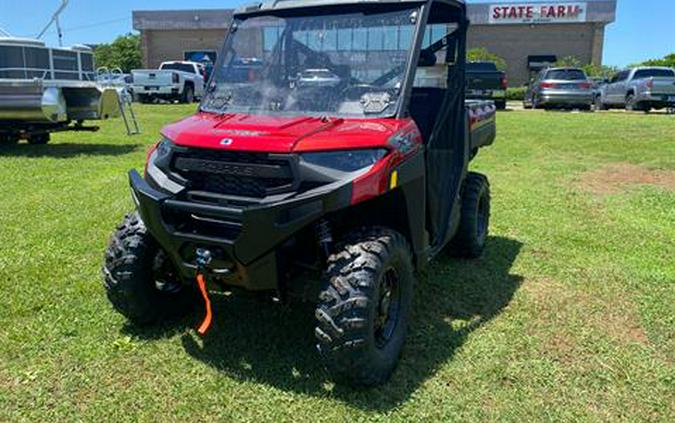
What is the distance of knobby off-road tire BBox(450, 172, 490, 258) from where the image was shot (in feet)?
17.0

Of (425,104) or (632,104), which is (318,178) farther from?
(632,104)

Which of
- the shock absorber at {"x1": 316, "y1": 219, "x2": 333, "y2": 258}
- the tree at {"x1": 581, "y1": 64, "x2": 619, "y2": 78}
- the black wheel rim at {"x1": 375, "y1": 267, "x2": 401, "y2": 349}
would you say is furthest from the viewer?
the tree at {"x1": 581, "y1": 64, "x2": 619, "y2": 78}

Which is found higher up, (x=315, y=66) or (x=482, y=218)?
(x=315, y=66)

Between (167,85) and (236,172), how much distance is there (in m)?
23.4

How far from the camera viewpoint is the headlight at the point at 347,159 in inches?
124

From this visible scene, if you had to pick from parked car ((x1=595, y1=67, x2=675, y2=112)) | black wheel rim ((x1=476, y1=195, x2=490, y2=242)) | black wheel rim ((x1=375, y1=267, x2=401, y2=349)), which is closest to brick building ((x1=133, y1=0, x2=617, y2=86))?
parked car ((x1=595, y1=67, x2=675, y2=112))

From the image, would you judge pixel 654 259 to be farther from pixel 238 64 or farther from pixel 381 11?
pixel 238 64

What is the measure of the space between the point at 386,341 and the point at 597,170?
24.8 feet

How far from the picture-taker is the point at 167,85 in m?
25.4

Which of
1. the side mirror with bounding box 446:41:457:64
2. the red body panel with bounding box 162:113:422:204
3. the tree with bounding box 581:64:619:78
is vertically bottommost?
the red body panel with bounding box 162:113:422:204

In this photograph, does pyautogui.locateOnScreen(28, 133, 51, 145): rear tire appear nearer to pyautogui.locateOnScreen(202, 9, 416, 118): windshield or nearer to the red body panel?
pyautogui.locateOnScreen(202, 9, 416, 118): windshield

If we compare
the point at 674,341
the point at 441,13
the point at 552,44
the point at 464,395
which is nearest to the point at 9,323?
the point at 464,395

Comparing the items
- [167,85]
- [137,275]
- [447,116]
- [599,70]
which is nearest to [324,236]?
[137,275]

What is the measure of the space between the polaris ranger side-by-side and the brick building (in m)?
42.0
